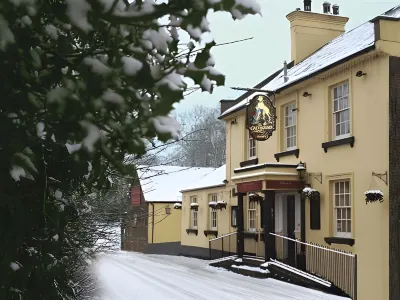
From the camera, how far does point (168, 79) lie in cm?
217

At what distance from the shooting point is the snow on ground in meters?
12.7

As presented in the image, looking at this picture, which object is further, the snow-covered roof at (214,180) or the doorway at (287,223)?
→ the snow-covered roof at (214,180)


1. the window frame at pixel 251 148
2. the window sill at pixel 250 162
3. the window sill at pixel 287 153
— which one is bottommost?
the window sill at pixel 250 162

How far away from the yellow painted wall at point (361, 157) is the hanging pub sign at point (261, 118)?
1213 mm

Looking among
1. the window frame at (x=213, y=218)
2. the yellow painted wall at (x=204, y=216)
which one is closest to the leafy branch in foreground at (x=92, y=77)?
the yellow painted wall at (x=204, y=216)

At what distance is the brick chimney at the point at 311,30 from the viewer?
2039 cm

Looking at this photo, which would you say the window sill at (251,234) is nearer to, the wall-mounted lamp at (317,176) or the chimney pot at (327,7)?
the wall-mounted lamp at (317,176)

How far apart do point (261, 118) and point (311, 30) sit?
597 cm

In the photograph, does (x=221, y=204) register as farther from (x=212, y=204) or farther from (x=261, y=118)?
(x=261, y=118)

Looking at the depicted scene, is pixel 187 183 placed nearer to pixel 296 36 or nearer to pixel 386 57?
pixel 296 36

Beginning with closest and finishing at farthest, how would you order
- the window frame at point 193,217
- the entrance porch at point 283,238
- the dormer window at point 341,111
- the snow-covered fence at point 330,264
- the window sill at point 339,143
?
1. the snow-covered fence at point 330,264
2. the entrance porch at point 283,238
3. the window sill at point 339,143
4. the dormer window at point 341,111
5. the window frame at point 193,217

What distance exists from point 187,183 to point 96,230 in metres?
30.6

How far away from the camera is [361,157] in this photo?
13797 millimetres

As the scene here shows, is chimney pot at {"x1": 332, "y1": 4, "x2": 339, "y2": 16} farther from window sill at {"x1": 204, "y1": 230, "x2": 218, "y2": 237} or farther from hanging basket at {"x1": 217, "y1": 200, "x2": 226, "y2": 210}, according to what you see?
window sill at {"x1": 204, "y1": 230, "x2": 218, "y2": 237}
